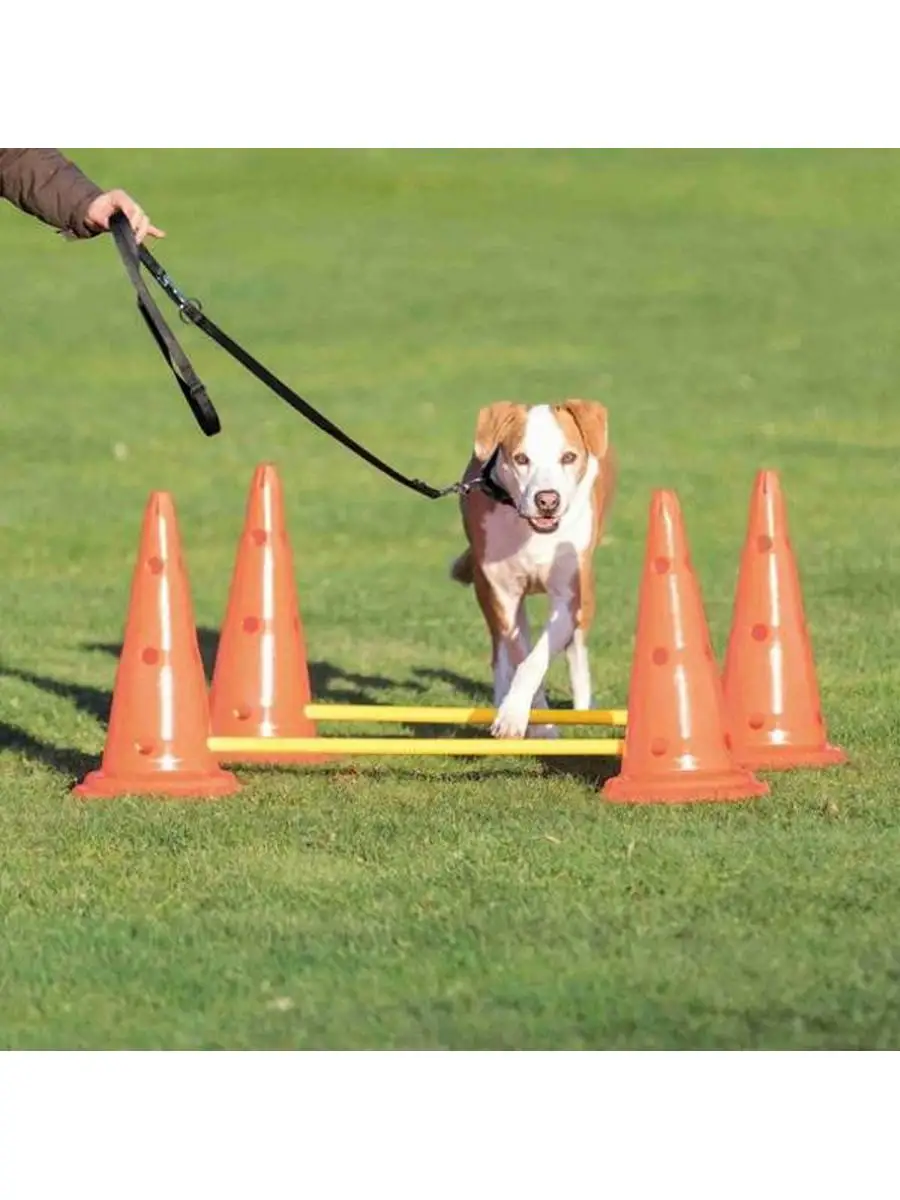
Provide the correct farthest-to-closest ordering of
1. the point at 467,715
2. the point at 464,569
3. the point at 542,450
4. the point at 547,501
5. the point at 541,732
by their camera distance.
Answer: the point at 464,569 < the point at 541,732 < the point at 542,450 < the point at 547,501 < the point at 467,715

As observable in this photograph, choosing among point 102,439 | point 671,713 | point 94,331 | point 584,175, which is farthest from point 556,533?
point 584,175

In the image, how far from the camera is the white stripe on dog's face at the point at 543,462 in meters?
9.22

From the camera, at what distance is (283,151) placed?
1414 inches

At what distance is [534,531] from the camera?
9547 millimetres

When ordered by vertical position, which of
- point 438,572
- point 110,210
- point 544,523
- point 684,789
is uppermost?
point 438,572

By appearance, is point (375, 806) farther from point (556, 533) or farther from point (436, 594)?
point (436, 594)

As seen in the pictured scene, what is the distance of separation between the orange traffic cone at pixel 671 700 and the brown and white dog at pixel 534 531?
516 millimetres

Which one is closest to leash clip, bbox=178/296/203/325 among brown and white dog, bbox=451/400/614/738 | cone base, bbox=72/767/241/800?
brown and white dog, bbox=451/400/614/738

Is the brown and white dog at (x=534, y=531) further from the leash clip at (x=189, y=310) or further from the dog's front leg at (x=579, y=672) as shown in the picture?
the leash clip at (x=189, y=310)

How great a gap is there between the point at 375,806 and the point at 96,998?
2209 millimetres

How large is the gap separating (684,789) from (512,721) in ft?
2.31

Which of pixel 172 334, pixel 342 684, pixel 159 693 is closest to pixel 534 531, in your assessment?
pixel 159 693

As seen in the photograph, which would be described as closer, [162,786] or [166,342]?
[166,342]

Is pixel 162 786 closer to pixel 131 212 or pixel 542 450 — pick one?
pixel 542 450
